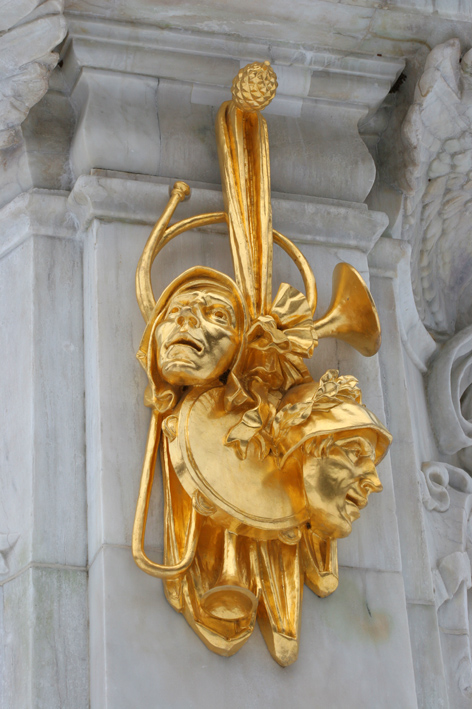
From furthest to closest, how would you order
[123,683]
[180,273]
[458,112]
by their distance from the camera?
[458,112]
[180,273]
[123,683]

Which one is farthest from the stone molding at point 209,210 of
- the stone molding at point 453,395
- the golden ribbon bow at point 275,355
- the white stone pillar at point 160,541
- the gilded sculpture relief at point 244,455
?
the stone molding at point 453,395

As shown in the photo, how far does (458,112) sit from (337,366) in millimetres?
570

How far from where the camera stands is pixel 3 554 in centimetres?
203

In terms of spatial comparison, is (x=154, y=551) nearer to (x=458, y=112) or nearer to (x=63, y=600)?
(x=63, y=600)

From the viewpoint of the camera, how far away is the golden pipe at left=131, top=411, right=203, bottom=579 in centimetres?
191

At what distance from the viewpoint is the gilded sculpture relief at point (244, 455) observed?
1.95 metres

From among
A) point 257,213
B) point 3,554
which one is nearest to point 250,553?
point 3,554

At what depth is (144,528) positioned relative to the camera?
195 cm

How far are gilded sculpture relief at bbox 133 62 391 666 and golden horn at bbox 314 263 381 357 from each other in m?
0.08

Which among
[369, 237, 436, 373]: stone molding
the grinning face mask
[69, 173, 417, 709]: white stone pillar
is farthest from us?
[369, 237, 436, 373]: stone molding

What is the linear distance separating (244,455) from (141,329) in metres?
0.30

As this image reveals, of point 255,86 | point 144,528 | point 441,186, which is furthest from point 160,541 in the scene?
point 441,186

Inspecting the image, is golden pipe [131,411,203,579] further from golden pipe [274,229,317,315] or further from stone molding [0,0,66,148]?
stone molding [0,0,66,148]

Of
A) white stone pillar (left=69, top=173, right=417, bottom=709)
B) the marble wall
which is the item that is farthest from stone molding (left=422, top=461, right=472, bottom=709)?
white stone pillar (left=69, top=173, right=417, bottom=709)
